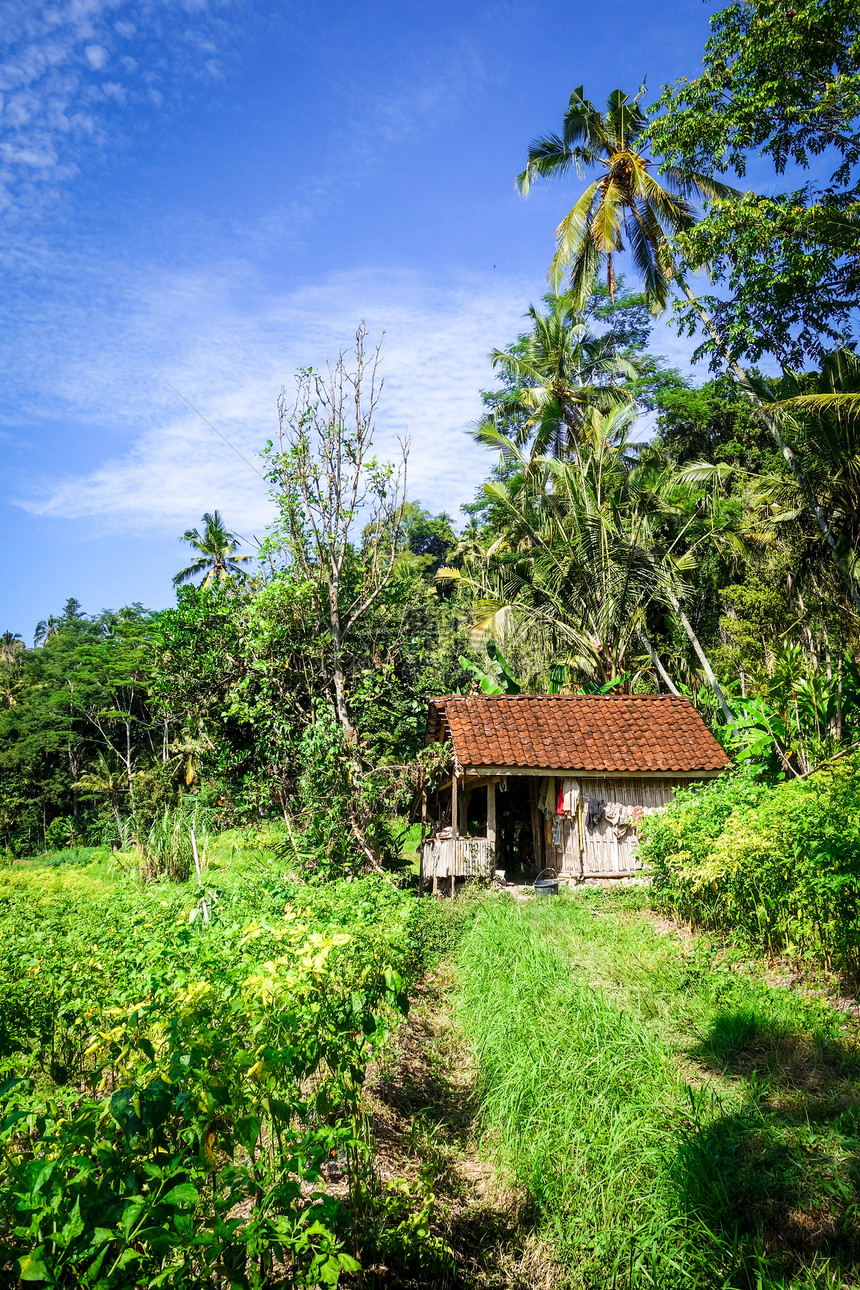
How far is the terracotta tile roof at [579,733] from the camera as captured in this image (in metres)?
12.8

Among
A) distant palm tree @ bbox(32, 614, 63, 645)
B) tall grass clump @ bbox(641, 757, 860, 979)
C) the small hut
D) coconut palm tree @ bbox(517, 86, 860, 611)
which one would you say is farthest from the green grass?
distant palm tree @ bbox(32, 614, 63, 645)

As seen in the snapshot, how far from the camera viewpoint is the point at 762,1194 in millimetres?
3812

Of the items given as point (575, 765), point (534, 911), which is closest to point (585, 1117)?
point (534, 911)

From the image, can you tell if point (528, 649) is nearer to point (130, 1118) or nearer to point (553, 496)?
point (553, 496)

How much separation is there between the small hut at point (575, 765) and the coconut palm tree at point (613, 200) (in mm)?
9651

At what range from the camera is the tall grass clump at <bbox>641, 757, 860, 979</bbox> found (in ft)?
19.3

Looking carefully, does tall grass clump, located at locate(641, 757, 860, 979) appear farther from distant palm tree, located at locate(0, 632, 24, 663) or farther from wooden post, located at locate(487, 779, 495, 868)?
distant palm tree, located at locate(0, 632, 24, 663)

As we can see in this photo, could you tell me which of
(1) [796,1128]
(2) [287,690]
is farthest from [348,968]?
(2) [287,690]

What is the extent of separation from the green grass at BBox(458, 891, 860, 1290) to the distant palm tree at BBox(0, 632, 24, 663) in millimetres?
53747

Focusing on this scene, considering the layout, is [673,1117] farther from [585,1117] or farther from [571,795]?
[571,795]

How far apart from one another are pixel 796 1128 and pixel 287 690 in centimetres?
830

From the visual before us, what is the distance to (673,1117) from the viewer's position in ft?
14.5

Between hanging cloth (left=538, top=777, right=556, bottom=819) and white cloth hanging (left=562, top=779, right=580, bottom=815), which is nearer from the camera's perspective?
white cloth hanging (left=562, top=779, right=580, bottom=815)

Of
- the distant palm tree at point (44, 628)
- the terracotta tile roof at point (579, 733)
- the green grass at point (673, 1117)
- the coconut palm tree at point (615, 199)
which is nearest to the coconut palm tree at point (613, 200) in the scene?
the coconut palm tree at point (615, 199)
